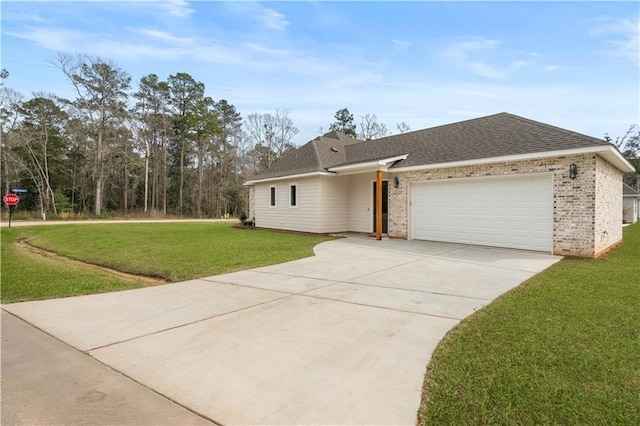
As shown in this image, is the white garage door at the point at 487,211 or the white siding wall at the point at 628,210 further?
the white siding wall at the point at 628,210

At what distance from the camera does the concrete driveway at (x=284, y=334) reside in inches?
95.0

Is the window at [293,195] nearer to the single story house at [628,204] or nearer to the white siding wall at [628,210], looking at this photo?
the single story house at [628,204]

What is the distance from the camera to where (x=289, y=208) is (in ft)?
53.1

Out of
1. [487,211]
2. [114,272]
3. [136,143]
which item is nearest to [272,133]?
[136,143]

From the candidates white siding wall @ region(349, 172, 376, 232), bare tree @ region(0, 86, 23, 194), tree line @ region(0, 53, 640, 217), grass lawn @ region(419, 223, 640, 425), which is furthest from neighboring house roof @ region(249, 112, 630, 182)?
bare tree @ region(0, 86, 23, 194)

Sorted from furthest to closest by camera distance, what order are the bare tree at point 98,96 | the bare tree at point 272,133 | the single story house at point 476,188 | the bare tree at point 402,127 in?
the bare tree at point 272,133 → the bare tree at point 402,127 → the bare tree at point 98,96 → the single story house at point 476,188

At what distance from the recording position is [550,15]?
30.6 feet

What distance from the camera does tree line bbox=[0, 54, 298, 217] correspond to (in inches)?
1271

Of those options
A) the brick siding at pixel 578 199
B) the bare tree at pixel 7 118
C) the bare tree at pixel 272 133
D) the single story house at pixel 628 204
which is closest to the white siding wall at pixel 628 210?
the single story house at pixel 628 204

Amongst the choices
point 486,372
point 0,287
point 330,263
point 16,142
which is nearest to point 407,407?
point 486,372

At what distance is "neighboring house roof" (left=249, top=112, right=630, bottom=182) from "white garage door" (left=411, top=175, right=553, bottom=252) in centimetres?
87

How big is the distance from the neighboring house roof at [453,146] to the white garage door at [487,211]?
872 millimetres

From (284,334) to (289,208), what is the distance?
41.5 feet

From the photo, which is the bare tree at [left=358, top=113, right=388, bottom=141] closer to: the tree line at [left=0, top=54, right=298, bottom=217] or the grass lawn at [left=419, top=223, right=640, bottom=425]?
the tree line at [left=0, top=54, right=298, bottom=217]
